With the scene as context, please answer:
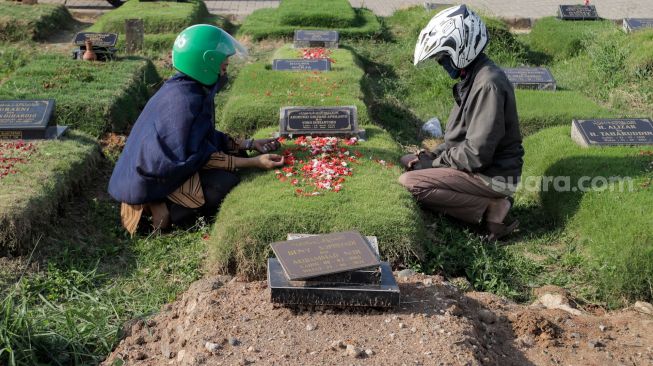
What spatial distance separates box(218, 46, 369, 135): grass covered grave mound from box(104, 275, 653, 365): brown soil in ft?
10.1

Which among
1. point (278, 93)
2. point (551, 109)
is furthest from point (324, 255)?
point (551, 109)

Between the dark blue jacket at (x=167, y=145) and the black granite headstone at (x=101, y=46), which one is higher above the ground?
the dark blue jacket at (x=167, y=145)

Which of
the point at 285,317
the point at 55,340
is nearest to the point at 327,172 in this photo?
the point at 285,317

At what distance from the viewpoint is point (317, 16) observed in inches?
467

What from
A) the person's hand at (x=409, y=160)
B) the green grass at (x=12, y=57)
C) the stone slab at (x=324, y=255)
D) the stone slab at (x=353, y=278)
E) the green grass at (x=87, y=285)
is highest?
the stone slab at (x=324, y=255)

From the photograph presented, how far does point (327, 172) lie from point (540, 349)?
2299 mm

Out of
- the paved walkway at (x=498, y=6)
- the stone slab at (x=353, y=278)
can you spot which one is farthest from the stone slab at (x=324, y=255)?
the paved walkway at (x=498, y=6)

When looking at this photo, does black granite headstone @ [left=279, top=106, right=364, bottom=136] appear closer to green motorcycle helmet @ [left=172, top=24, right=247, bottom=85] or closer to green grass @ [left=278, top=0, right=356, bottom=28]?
green motorcycle helmet @ [left=172, top=24, right=247, bottom=85]

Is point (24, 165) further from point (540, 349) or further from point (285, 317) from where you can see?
point (540, 349)

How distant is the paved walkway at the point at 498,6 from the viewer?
13.9 meters

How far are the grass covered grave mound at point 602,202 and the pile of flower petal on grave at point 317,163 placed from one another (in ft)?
4.48

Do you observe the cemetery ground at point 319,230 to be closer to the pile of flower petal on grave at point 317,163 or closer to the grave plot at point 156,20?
the pile of flower petal on grave at point 317,163

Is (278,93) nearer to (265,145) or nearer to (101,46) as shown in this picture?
(265,145)

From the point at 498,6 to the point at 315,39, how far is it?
547cm
